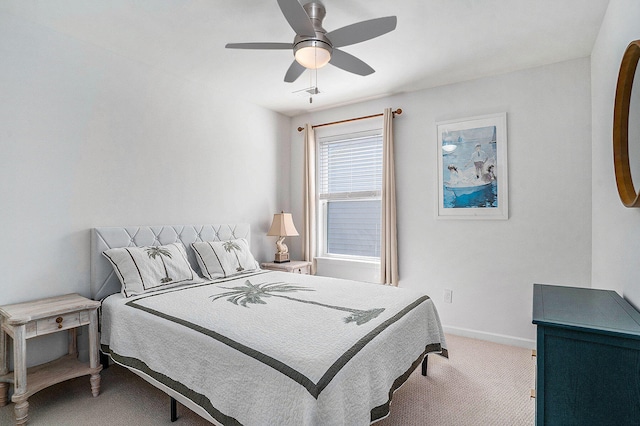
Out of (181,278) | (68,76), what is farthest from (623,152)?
(68,76)

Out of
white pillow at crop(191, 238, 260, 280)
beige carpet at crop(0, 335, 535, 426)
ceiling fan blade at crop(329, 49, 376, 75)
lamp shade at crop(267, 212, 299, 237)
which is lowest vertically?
beige carpet at crop(0, 335, 535, 426)

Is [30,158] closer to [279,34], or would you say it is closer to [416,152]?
[279,34]

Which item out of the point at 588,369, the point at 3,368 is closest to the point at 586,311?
the point at 588,369

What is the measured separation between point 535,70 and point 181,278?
3839mm

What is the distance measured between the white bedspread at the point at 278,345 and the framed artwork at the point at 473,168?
142 cm

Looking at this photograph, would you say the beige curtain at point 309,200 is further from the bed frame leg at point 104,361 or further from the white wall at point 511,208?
the bed frame leg at point 104,361

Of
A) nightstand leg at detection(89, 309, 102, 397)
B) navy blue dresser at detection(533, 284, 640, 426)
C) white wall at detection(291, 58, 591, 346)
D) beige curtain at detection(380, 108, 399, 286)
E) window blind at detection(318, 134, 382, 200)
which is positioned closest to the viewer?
navy blue dresser at detection(533, 284, 640, 426)

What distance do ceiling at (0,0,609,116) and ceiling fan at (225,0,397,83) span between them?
0.14 metres

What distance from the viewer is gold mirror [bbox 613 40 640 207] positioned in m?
1.59

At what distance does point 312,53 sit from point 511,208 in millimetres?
2453

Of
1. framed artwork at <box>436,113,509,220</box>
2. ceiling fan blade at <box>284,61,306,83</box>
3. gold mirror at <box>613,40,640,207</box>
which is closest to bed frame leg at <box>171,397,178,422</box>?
ceiling fan blade at <box>284,61,306,83</box>

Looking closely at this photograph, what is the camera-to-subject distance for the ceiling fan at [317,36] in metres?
1.98

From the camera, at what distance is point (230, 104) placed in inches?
158

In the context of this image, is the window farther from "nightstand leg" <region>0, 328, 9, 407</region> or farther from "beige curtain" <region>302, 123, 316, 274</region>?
"nightstand leg" <region>0, 328, 9, 407</region>
